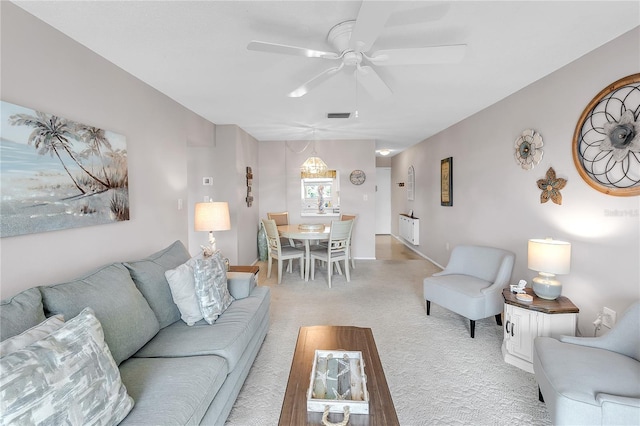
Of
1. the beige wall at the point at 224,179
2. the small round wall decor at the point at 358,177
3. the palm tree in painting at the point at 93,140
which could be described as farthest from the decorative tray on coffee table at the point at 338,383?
the small round wall decor at the point at 358,177

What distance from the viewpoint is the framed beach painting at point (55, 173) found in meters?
1.49

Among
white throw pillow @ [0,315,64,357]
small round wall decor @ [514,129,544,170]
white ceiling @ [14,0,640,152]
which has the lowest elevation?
white throw pillow @ [0,315,64,357]

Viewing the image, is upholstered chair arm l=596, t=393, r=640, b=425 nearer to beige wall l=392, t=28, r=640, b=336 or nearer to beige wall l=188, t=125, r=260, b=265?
beige wall l=392, t=28, r=640, b=336

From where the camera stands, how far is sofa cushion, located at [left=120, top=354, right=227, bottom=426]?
1.17 metres

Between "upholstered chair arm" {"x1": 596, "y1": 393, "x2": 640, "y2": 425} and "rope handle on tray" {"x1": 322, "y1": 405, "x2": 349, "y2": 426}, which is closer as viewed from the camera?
"rope handle on tray" {"x1": 322, "y1": 405, "x2": 349, "y2": 426}

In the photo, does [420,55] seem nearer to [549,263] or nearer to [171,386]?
[549,263]

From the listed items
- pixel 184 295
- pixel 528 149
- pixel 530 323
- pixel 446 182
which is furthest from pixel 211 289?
→ pixel 446 182

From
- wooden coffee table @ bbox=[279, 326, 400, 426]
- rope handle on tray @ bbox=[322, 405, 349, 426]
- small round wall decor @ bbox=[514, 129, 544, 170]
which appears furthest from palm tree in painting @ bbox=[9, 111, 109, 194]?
small round wall decor @ bbox=[514, 129, 544, 170]

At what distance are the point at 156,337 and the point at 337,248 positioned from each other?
2827mm

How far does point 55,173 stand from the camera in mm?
1725

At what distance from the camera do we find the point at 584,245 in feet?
7.50

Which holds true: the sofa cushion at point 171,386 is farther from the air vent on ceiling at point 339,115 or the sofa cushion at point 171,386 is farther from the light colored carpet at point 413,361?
the air vent on ceiling at point 339,115

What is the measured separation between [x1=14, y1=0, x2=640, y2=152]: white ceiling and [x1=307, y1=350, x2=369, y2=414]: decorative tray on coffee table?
6.30 feet

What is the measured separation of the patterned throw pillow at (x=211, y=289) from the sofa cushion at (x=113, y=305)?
31cm
